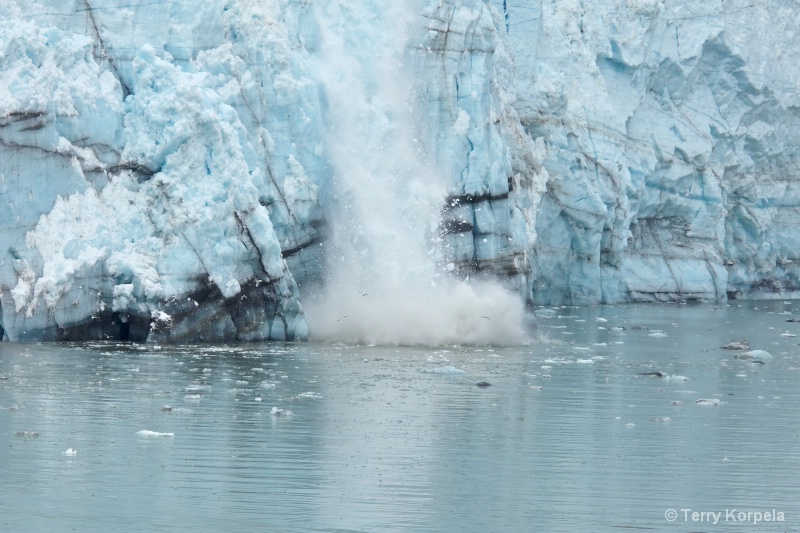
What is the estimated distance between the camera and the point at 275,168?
17.7 m

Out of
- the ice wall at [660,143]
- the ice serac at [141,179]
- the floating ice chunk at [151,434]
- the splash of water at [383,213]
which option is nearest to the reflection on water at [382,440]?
the floating ice chunk at [151,434]

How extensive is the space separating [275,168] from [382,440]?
824cm

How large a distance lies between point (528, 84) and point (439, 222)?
7.37m

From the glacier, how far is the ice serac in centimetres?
2

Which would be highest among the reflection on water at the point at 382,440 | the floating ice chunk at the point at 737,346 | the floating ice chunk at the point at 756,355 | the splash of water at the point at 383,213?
the splash of water at the point at 383,213

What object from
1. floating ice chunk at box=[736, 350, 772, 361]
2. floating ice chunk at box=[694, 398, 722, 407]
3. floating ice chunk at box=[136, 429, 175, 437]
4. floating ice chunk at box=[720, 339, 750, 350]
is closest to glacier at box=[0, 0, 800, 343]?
floating ice chunk at box=[720, 339, 750, 350]

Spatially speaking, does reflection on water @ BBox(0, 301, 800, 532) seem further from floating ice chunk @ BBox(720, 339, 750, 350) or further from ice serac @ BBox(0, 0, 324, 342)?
floating ice chunk @ BBox(720, 339, 750, 350)

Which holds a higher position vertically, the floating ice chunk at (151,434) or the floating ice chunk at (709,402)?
the floating ice chunk at (151,434)

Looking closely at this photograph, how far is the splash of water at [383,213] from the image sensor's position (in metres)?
17.6

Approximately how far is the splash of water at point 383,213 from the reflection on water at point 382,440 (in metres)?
1.20

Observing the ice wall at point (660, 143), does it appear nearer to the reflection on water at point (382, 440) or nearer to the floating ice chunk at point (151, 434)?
the reflection on water at point (382, 440)

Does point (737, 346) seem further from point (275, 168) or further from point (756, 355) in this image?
point (275, 168)

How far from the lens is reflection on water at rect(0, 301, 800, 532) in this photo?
302 inches

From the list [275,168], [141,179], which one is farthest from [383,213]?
[141,179]
